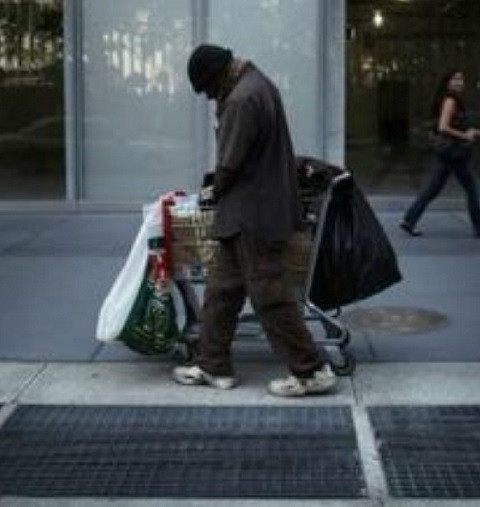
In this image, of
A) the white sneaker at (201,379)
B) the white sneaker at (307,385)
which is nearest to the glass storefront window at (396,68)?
the white sneaker at (201,379)

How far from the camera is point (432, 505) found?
211 inches

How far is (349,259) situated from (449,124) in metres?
5.27

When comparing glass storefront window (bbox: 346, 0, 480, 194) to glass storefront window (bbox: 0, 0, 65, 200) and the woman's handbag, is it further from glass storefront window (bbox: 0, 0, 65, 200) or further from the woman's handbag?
glass storefront window (bbox: 0, 0, 65, 200)

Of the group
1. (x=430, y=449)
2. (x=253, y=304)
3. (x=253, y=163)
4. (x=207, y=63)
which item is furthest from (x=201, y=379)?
(x=207, y=63)

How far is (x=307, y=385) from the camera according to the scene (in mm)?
6836

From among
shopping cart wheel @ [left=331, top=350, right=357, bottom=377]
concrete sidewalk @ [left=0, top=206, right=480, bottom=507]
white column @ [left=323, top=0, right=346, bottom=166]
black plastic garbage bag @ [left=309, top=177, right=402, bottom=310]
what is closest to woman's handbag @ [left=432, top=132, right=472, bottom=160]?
concrete sidewalk @ [left=0, top=206, right=480, bottom=507]

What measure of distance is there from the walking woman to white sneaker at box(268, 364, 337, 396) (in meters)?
5.60

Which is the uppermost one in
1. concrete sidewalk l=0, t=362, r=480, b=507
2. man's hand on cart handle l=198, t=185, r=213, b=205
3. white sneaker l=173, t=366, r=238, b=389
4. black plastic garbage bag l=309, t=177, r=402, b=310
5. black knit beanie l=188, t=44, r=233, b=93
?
black knit beanie l=188, t=44, r=233, b=93

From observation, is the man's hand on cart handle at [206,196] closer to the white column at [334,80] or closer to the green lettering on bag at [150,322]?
the green lettering on bag at [150,322]

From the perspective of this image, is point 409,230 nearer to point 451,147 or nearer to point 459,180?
point 459,180

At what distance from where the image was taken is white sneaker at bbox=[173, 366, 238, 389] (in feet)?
23.1

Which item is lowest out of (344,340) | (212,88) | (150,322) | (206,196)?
(344,340)

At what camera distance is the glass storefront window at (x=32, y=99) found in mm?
14891

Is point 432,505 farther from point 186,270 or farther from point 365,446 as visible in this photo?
point 186,270
